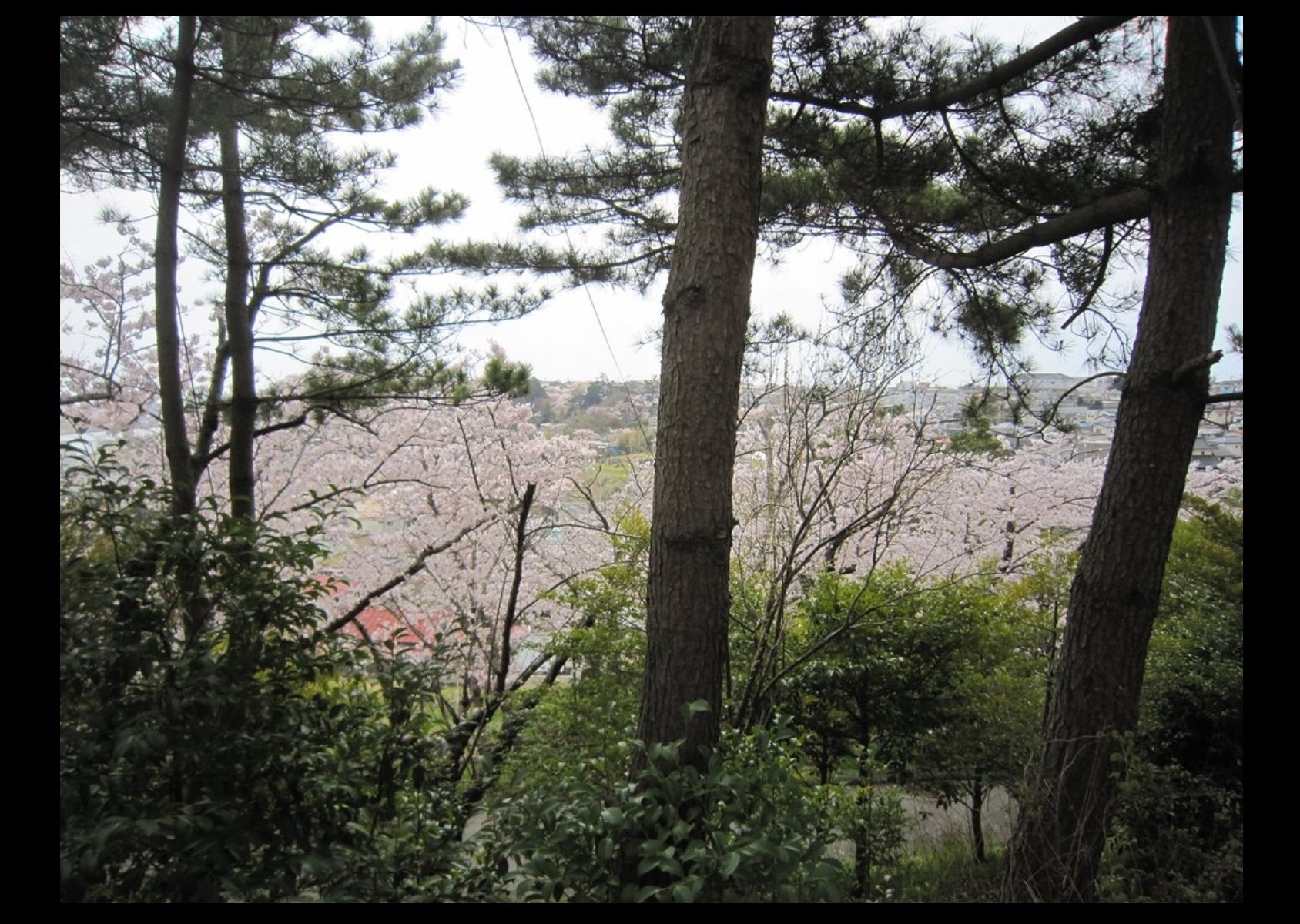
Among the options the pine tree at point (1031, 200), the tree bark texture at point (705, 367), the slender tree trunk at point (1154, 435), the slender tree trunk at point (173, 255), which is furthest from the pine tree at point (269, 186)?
the slender tree trunk at point (1154, 435)

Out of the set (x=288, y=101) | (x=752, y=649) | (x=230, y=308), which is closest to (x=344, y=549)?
(x=230, y=308)

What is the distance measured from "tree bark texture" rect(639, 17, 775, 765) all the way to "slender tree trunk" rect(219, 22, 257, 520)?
2.63 metres

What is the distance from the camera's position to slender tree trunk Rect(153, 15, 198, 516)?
317cm

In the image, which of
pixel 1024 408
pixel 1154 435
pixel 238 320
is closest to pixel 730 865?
pixel 1154 435

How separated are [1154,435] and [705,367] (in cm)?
139

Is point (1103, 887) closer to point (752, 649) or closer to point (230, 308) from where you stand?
point (752, 649)

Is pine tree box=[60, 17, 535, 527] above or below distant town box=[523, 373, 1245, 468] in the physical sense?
above

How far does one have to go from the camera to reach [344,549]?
7676mm

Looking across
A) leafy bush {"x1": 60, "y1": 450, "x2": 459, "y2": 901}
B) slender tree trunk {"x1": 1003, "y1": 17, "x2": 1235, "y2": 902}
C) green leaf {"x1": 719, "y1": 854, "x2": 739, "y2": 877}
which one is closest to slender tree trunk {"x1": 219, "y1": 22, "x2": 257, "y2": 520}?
leafy bush {"x1": 60, "y1": 450, "x2": 459, "y2": 901}

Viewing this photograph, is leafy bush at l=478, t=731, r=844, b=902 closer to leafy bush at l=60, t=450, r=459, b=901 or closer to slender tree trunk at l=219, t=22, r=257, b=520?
leafy bush at l=60, t=450, r=459, b=901

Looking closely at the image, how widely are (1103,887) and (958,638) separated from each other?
65.3 inches

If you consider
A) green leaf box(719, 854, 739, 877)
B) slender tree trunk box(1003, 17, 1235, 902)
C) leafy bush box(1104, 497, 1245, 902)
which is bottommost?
leafy bush box(1104, 497, 1245, 902)

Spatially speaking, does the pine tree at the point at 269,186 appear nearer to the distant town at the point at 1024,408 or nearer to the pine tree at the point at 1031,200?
the pine tree at the point at 1031,200

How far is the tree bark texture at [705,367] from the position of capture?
6.33 feet
